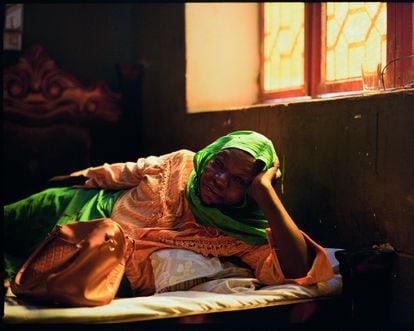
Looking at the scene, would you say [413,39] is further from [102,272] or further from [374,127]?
[102,272]

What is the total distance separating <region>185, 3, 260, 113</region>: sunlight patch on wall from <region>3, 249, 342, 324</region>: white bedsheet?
6.15ft

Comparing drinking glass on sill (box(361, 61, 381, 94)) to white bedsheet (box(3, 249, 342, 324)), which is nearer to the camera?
white bedsheet (box(3, 249, 342, 324))

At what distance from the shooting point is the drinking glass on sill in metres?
2.34

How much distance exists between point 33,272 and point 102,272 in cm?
20

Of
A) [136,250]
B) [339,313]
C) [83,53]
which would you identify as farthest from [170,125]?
[339,313]

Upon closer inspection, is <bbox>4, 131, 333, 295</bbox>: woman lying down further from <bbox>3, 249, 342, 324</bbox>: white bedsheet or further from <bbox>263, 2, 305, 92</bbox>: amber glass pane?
<bbox>263, 2, 305, 92</bbox>: amber glass pane

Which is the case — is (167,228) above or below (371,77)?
below

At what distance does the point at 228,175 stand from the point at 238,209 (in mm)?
177

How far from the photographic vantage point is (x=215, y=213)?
2375 millimetres

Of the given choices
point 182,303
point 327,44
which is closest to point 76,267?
point 182,303

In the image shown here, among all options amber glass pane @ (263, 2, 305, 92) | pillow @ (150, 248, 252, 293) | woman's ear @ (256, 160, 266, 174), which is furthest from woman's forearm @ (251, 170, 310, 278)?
amber glass pane @ (263, 2, 305, 92)

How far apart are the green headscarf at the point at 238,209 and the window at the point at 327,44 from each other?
540 mm

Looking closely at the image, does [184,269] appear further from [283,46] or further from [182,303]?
[283,46]

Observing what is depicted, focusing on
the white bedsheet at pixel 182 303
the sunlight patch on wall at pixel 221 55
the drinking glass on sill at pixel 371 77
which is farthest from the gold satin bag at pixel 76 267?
the sunlight patch on wall at pixel 221 55
